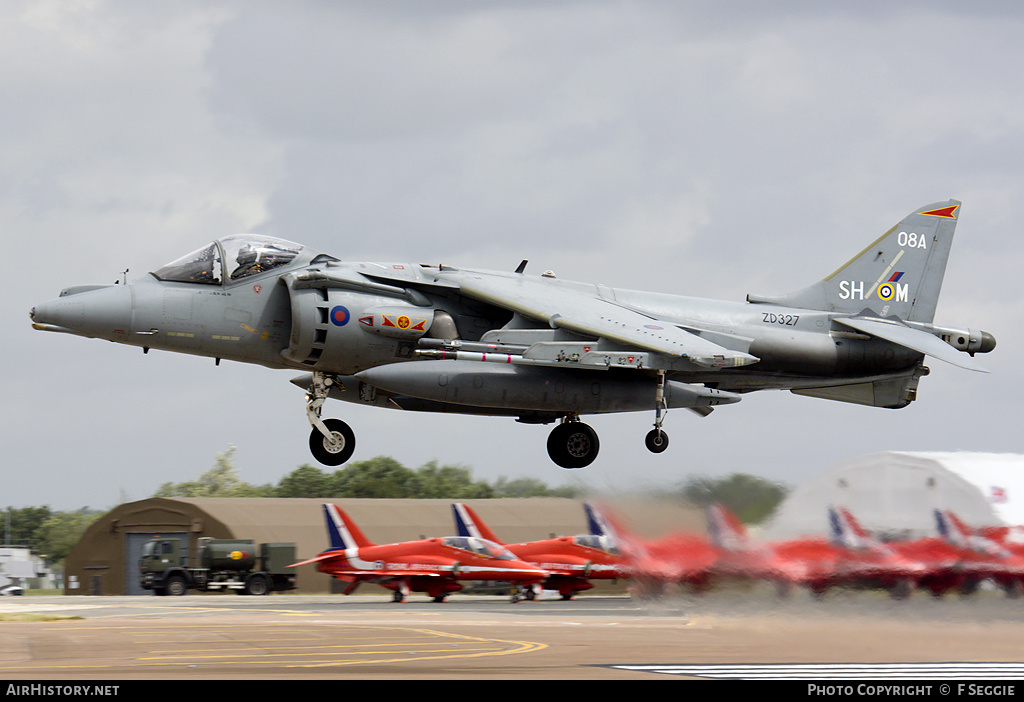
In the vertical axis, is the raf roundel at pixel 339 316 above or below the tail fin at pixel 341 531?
above

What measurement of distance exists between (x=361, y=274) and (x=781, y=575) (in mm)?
8827

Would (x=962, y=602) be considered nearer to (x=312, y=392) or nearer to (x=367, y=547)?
(x=312, y=392)

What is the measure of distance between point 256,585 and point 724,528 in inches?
1357

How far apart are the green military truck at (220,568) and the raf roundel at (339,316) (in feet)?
108

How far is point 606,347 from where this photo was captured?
19.1m

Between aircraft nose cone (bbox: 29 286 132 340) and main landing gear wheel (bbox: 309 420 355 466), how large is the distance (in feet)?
11.5

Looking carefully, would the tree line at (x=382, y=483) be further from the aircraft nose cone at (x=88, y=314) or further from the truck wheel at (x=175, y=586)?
the aircraft nose cone at (x=88, y=314)

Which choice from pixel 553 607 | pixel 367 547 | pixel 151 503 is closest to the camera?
pixel 553 607

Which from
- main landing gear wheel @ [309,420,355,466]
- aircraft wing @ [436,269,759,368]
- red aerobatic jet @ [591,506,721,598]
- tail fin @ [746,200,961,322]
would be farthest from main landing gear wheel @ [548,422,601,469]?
tail fin @ [746,200,961,322]

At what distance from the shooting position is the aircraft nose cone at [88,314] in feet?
63.0

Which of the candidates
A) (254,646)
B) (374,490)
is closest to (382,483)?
(374,490)

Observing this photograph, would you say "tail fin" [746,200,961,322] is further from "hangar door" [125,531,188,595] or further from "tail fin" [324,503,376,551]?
"hangar door" [125,531,188,595]

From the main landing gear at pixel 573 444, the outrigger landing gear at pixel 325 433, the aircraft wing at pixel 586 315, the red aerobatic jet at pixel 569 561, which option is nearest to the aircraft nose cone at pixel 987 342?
the aircraft wing at pixel 586 315
